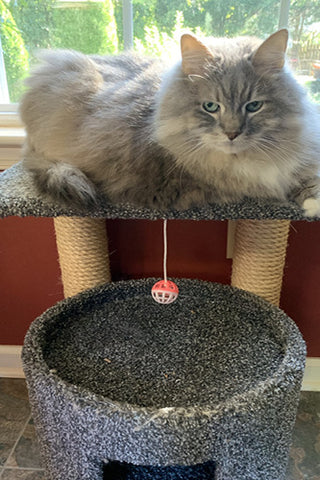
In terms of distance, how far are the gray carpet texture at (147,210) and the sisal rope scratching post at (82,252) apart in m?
Result: 0.24

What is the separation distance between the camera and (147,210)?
0.99 m

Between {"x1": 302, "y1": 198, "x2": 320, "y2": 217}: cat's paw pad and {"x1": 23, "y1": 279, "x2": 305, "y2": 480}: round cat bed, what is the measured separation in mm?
318

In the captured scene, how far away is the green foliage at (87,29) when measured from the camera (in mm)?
1441

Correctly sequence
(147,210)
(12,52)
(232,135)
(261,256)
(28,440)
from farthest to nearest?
1. (12,52)
2. (28,440)
3. (261,256)
4. (147,210)
5. (232,135)

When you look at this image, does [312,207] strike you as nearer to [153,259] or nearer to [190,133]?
[190,133]

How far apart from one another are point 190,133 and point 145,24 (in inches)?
28.4

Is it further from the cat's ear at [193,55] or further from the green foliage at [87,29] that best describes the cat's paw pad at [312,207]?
the green foliage at [87,29]

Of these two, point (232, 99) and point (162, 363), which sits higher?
point (232, 99)

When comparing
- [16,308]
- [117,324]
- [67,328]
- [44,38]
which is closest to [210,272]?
[117,324]

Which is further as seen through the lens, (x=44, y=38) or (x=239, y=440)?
(x=44, y=38)

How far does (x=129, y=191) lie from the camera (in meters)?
1.01

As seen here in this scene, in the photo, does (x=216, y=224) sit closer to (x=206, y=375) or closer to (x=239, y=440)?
(x=206, y=375)

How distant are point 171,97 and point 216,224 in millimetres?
635

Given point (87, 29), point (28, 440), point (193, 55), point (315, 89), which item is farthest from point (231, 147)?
point (28, 440)
